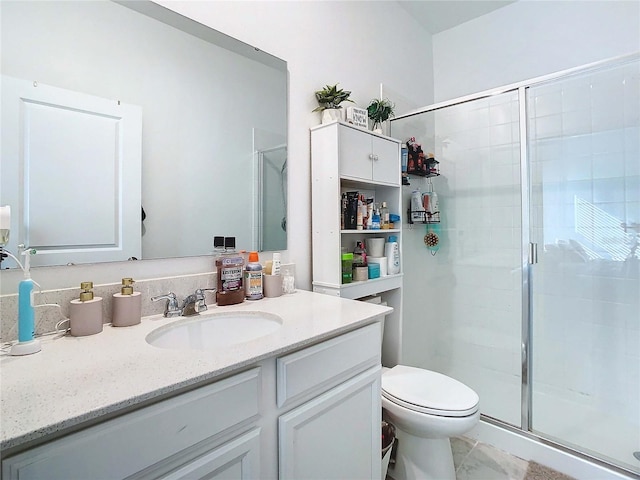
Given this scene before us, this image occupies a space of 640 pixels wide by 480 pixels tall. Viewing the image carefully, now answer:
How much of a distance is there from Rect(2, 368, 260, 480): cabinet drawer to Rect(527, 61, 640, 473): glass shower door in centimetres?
176

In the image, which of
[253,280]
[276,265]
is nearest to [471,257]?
[276,265]

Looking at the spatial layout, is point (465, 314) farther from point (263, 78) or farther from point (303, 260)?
point (263, 78)

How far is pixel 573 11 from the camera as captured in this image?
202cm

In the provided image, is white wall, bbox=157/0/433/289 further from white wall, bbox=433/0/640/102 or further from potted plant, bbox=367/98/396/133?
white wall, bbox=433/0/640/102

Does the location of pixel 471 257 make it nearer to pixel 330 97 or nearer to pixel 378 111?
pixel 378 111

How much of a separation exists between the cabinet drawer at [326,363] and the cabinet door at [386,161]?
2.82ft

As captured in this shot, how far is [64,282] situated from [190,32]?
95 cm

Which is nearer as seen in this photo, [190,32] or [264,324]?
[264,324]

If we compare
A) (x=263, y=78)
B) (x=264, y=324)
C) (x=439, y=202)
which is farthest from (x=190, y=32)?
(x=439, y=202)

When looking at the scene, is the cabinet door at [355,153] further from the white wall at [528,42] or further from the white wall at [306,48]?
the white wall at [528,42]

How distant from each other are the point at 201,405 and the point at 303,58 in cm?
153

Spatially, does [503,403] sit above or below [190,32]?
below

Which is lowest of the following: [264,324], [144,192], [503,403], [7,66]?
[503,403]

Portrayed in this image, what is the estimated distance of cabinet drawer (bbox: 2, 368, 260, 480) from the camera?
49 cm
